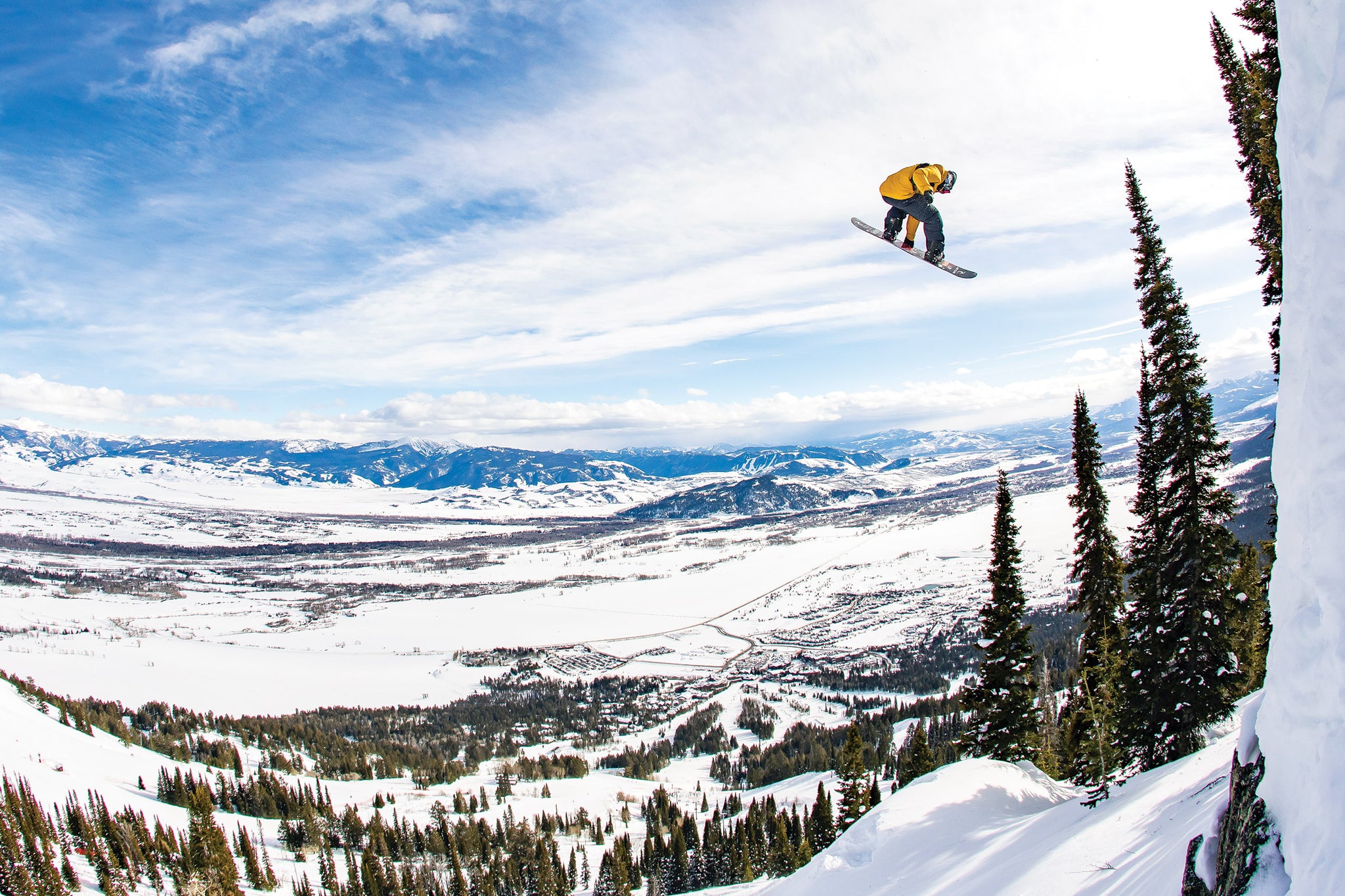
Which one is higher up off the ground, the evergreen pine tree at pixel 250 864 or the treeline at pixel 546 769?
the evergreen pine tree at pixel 250 864

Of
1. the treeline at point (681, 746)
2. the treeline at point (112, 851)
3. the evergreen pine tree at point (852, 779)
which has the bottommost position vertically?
the treeline at point (681, 746)

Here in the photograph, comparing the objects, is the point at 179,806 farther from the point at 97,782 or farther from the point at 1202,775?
the point at 1202,775

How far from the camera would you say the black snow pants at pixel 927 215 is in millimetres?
12866

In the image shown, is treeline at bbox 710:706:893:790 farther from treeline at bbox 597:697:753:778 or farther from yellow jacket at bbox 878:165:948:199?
yellow jacket at bbox 878:165:948:199

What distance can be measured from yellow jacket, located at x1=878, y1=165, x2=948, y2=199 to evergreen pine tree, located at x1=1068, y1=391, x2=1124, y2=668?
13721 millimetres

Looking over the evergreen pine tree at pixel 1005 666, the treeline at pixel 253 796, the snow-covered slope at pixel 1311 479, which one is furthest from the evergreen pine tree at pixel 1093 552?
the treeline at pixel 253 796

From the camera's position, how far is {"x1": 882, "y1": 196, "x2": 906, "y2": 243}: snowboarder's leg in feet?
45.4

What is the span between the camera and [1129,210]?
1861 centimetres

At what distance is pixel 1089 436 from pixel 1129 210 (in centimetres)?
792

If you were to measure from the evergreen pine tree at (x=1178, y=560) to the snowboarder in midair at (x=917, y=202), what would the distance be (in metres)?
9.72

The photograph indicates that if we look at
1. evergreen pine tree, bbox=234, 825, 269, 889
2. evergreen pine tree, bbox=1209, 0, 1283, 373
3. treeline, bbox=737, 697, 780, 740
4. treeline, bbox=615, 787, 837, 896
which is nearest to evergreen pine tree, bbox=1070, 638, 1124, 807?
evergreen pine tree, bbox=1209, 0, 1283, 373

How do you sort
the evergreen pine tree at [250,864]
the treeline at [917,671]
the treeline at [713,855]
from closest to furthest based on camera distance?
the treeline at [713,855] < the evergreen pine tree at [250,864] < the treeline at [917,671]

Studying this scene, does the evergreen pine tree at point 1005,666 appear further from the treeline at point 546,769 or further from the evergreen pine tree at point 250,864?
the treeline at point 546,769

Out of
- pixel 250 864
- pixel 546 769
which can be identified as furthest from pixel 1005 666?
pixel 546 769
